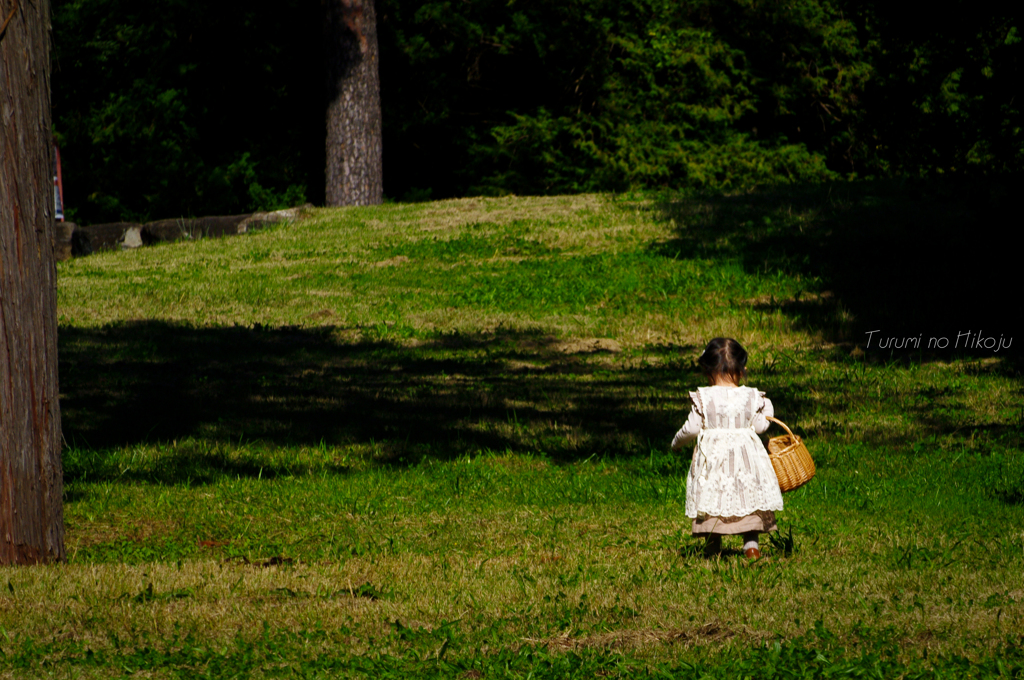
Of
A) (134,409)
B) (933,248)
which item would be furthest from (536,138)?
(134,409)

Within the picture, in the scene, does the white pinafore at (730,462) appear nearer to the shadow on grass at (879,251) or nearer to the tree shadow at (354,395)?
the tree shadow at (354,395)

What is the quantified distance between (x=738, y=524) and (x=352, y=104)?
71.9ft

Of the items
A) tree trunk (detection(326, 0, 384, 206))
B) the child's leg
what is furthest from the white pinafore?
tree trunk (detection(326, 0, 384, 206))

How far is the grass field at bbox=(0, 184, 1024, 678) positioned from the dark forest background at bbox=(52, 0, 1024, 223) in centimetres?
1066

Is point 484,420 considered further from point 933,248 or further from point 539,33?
point 539,33

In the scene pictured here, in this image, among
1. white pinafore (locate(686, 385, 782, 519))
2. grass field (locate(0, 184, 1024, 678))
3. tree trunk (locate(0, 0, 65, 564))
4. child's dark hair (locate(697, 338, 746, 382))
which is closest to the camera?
grass field (locate(0, 184, 1024, 678))

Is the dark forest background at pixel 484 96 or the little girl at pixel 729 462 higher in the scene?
the dark forest background at pixel 484 96

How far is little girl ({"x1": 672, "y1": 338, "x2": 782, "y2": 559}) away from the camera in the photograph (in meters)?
6.29

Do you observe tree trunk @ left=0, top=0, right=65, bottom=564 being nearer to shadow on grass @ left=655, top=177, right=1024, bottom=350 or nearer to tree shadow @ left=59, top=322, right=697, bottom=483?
tree shadow @ left=59, top=322, right=697, bottom=483

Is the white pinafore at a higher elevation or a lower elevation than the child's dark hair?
lower

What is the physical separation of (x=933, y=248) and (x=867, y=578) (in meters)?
12.6

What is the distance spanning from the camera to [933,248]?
17.4 meters

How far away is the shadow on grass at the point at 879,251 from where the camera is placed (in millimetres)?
14703

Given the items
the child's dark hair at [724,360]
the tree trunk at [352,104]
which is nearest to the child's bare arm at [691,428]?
the child's dark hair at [724,360]
